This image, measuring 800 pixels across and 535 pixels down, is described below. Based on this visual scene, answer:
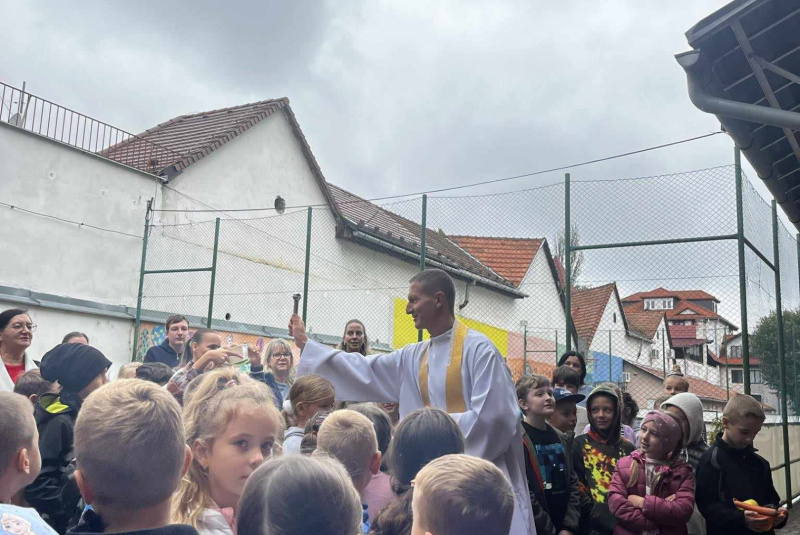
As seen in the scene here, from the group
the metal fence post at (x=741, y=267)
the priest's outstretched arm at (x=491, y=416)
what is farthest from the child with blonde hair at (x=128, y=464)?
the metal fence post at (x=741, y=267)

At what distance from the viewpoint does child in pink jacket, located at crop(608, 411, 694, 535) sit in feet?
13.2

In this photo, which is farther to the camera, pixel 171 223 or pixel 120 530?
pixel 171 223

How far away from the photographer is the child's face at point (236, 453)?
255cm

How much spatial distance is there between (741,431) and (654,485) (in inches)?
30.5

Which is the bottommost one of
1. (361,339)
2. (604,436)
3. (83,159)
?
(604,436)

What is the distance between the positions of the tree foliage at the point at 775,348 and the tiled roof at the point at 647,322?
12.5ft

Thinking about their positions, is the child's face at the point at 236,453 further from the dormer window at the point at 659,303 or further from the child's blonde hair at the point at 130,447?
the dormer window at the point at 659,303

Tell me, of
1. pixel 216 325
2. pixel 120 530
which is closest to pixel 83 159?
pixel 216 325

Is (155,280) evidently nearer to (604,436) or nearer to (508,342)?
(508,342)

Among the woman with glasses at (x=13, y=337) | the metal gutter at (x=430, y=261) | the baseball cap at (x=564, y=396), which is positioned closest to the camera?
the baseball cap at (x=564, y=396)

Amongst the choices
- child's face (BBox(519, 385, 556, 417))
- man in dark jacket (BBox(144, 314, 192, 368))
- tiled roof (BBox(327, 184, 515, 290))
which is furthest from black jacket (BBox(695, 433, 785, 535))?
tiled roof (BBox(327, 184, 515, 290))

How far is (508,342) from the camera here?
49.5 ft

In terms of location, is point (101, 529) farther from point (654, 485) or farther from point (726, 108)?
point (726, 108)

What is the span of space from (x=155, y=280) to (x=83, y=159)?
2368 millimetres
